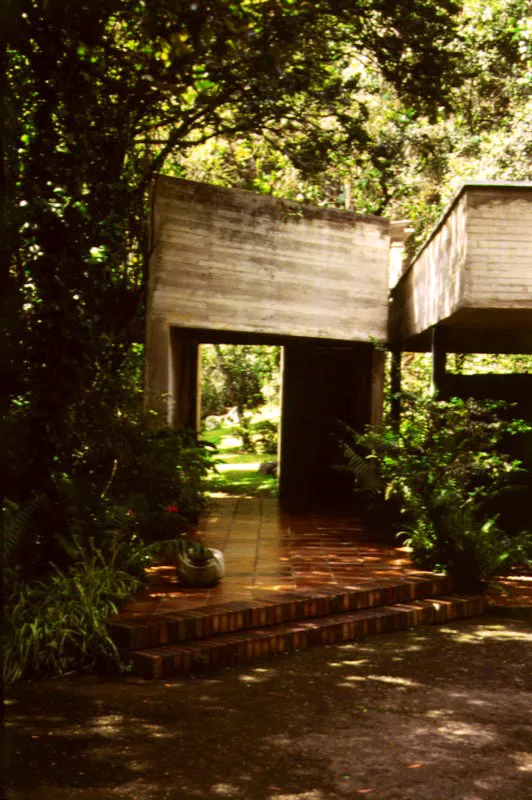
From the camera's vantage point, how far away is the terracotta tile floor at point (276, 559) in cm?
631

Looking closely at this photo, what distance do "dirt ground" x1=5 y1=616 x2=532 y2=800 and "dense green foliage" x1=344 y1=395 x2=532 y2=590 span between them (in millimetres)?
1764

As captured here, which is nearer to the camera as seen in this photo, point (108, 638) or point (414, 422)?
point (108, 638)

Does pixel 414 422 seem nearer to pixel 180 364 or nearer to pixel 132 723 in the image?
pixel 180 364

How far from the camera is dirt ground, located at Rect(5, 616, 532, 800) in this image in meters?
3.60

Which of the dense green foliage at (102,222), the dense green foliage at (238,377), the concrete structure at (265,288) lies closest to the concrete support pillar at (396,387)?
the concrete structure at (265,288)

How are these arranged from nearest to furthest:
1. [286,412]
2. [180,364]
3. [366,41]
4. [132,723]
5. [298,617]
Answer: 1. [132,723]
2. [298,617]
3. [366,41]
4. [180,364]
5. [286,412]

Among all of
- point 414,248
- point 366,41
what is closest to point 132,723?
point 366,41

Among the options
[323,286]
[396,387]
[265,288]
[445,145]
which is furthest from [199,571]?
[445,145]

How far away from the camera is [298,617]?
244 inches

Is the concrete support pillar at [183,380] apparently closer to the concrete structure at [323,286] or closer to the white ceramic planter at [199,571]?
the concrete structure at [323,286]

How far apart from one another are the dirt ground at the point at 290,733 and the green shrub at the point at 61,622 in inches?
6.9

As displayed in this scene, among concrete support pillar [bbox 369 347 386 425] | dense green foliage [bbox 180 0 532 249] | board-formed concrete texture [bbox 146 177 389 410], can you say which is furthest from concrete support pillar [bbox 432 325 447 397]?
dense green foliage [bbox 180 0 532 249]

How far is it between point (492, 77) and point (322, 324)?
25.2ft

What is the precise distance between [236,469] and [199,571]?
12.1 m
